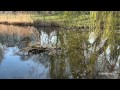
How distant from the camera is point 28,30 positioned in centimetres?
535

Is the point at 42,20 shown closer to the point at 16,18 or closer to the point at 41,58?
the point at 16,18

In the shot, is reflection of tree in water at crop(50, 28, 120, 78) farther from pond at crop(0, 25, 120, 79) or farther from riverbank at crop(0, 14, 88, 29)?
riverbank at crop(0, 14, 88, 29)

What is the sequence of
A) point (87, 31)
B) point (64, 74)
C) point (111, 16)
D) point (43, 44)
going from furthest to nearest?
1. point (43, 44)
2. point (87, 31)
3. point (111, 16)
4. point (64, 74)

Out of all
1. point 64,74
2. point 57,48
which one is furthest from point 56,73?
point 57,48

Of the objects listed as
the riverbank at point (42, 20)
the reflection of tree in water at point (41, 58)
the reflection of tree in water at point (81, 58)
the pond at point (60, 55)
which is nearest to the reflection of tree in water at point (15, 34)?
the pond at point (60, 55)

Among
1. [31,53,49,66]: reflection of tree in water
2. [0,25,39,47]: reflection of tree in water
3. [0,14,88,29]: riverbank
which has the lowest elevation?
[31,53,49,66]: reflection of tree in water

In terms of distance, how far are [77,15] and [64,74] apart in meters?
1.53

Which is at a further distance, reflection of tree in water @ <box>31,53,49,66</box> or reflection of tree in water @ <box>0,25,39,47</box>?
reflection of tree in water @ <box>0,25,39,47</box>

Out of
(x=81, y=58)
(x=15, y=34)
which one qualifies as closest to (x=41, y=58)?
(x=81, y=58)

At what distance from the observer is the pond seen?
12.5 ft

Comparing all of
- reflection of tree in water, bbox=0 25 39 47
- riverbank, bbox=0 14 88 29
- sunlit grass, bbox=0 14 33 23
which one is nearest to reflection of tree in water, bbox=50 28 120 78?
riverbank, bbox=0 14 88 29

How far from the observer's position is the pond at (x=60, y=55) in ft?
12.5
